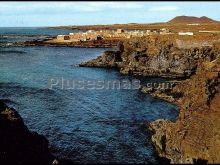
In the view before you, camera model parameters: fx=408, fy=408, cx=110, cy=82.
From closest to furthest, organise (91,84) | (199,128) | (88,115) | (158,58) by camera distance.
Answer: (199,128) → (88,115) → (91,84) → (158,58)

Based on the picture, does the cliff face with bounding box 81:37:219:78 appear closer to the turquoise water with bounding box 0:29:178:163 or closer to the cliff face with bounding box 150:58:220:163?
the turquoise water with bounding box 0:29:178:163

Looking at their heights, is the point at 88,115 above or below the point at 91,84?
above

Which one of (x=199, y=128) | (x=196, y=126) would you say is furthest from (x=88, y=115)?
(x=199, y=128)

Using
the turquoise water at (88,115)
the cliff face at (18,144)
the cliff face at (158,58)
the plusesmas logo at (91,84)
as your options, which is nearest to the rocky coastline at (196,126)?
the turquoise water at (88,115)

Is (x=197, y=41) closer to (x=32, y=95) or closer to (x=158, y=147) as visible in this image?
(x=32, y=95)

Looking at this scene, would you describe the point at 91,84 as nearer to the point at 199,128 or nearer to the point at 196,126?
the point at 196,126

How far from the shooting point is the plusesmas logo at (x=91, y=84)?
8031 centimetres

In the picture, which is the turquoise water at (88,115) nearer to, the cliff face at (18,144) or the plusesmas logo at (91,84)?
the plusesmas logo at (91,84)

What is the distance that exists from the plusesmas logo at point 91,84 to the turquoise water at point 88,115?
2.12 meters

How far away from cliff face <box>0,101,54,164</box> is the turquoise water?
3024mm

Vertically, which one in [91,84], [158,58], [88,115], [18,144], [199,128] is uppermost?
[199,128]

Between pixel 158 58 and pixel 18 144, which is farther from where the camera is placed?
pixel 158 58

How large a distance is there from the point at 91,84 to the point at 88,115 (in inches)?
1028

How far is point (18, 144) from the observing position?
38250 mm
